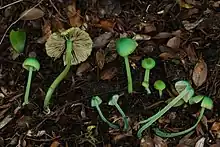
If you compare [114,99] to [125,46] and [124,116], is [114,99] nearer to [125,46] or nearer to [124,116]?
[124,116]

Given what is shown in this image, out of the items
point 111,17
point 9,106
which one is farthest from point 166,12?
point 9,106

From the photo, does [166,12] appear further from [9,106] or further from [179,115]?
[9,106]

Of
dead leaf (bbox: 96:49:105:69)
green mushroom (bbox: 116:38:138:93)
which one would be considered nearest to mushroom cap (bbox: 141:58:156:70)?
green mushroom (bbox: 116:38:138:93)

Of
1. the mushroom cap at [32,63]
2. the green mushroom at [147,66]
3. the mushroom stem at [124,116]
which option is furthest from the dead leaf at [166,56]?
the mushroom cap at [32,63]

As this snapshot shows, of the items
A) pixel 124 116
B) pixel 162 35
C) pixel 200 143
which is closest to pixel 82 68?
pixel 124 116

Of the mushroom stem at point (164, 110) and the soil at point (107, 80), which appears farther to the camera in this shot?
the soil at point (107, 80)

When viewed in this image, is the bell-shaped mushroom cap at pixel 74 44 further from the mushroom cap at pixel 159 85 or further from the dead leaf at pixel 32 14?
the mushroom cap at pixel 159 85

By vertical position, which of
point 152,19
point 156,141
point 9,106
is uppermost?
point 152,19
